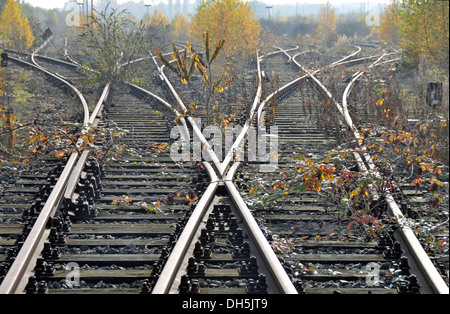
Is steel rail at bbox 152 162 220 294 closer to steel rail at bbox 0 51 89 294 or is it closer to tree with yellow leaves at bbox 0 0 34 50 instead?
steel rail at bbox 0 51 89 294

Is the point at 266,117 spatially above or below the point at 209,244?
above

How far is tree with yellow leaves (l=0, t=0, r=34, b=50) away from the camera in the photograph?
27016 millimetres

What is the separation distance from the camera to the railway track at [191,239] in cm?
423

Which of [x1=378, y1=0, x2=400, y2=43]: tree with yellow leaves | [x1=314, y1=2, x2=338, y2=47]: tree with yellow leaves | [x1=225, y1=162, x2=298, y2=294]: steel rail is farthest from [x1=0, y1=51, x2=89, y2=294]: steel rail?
[x1=314, y1=2, x2=338, y2=47]: tree with yellow leaves

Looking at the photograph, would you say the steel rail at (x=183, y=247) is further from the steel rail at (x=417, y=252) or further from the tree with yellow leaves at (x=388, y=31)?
the tree with yellow leaves at (x=388, y=31)

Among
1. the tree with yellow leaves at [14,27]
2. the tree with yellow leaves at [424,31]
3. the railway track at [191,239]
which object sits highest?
the tree with yellow leaves at [14,27]

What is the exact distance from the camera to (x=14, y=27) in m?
27.8

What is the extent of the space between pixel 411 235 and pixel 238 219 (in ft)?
5.39

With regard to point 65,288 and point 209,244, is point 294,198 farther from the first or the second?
point 65,288

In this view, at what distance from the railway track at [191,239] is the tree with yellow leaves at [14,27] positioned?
2201 cm

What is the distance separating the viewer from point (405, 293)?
13.2 ft

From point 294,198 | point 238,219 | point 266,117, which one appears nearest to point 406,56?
point 266,117

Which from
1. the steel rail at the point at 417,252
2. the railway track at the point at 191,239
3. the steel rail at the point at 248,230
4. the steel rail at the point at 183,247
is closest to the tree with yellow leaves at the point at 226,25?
the railway track at the point at 191,239
